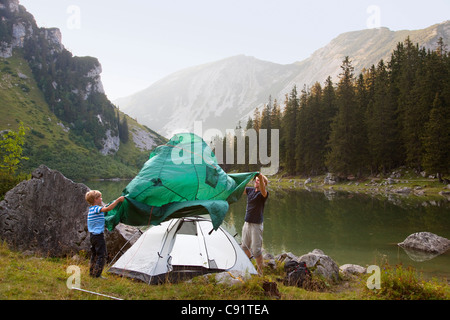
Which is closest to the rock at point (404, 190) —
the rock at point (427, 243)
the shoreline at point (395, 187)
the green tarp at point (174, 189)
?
the shoreline at point (395, 187)

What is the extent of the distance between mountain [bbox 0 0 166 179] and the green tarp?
97207 mm

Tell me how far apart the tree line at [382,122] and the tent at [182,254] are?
34339 mm

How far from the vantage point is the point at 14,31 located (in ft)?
449

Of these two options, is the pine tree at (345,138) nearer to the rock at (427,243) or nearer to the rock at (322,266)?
the rock at (427,243)

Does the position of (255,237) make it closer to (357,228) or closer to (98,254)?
(98,254)

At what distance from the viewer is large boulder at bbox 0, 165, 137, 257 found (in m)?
10.5

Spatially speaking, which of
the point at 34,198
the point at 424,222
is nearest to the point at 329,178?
the point at 424,222

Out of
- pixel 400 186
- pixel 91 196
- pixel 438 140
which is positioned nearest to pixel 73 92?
pixel 400 186

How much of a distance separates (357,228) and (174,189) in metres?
16.3

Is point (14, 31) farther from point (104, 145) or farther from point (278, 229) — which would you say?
point (278, 229)

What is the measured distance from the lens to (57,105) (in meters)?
132

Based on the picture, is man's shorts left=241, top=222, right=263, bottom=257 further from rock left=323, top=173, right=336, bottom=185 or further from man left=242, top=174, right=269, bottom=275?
rock left=323, top=173, right=336, bottom=185

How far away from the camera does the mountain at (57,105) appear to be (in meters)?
105
